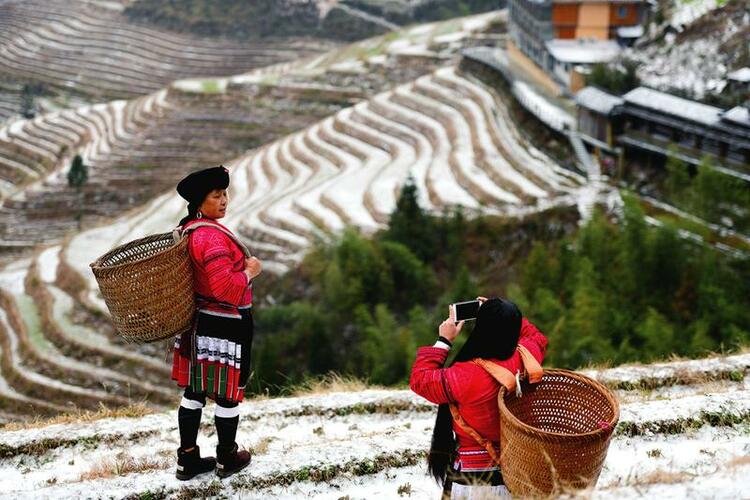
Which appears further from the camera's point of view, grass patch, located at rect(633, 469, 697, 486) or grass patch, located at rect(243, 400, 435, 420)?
grass patch, located at rect(243, 400, 435, 420)

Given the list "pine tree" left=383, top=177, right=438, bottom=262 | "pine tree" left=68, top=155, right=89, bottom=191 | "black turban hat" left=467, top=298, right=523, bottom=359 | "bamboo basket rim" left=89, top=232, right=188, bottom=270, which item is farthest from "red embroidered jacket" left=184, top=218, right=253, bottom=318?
"pine tree" left=68, top=155, right=89, bottom=191

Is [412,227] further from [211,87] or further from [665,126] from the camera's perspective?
[211,87]

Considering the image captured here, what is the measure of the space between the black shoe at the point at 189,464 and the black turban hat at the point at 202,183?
1472 mm

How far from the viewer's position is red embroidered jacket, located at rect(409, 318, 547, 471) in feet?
11.2

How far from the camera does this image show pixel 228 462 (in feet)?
14.8

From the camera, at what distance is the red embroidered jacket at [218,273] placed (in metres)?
3.93

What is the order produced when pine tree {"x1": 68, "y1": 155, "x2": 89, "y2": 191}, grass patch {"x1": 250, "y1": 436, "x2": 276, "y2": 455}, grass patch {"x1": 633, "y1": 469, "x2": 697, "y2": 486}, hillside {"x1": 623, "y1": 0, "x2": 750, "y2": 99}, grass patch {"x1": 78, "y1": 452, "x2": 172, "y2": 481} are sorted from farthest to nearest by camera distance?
pine tree {"x1": 68, "y1": 155, "x2": 89, "y2": 191}
hillside {"x1": 623, "y1": 0, "x2": 750, "y2": 99}
grass patch {"x1": 250, "y1": 436, "x2": 276, "y2": 455}
grass patch {"x1": 78, "y1": 452, "x2": 172, "y2": 481}
grass patch {"x1": 633, "y1": 469, "x2": 697, "y2": 486}

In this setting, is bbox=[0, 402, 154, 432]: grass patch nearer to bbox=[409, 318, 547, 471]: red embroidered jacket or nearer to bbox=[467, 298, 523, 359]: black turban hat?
bbox=[409, 318, 547, 471]: red embroidered jacket

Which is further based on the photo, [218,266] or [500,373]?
[218,266]

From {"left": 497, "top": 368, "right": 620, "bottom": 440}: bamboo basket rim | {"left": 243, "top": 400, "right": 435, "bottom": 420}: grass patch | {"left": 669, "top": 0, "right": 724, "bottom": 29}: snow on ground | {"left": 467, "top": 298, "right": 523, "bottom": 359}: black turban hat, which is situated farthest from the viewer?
{"left": 669, "top": 0, "right": 724, "bottom": 29}: snow on ground

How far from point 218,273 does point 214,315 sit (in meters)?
0.31

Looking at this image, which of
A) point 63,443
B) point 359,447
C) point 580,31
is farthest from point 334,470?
point 580,31

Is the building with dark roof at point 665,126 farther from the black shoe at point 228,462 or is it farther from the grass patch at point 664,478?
the black shoe at point 228,462

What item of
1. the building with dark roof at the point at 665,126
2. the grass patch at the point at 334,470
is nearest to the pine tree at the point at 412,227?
the building with dark roof at the point at 665,126
